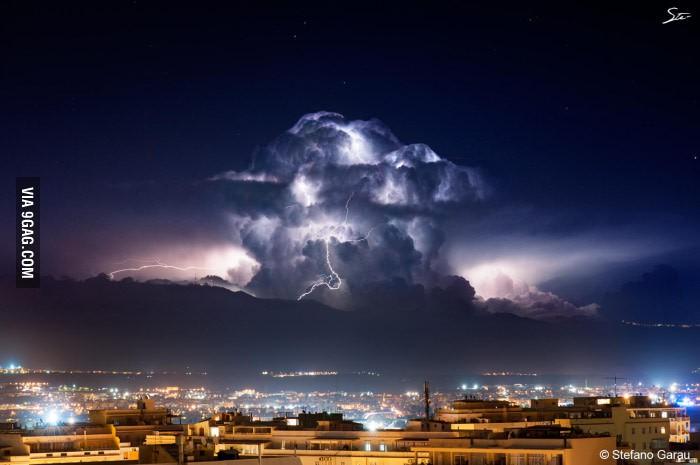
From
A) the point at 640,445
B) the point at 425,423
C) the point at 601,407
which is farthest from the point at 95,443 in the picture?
the point at 601,407

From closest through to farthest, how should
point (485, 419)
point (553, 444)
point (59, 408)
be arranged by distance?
point (553, 444) → point (485, 419) → point (59, 408)

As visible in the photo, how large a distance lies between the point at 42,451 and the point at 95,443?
180 inches

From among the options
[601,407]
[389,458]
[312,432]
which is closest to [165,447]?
[389,458]

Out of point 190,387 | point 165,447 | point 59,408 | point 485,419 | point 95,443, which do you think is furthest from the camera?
point 190,387

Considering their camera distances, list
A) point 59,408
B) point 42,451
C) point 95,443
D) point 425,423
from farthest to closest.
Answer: point 59,408
point 425,423
point 95,443
point 42,451

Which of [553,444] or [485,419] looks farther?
[485,419]

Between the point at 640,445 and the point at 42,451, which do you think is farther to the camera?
the point at 640,445

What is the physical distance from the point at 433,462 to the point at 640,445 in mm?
27959

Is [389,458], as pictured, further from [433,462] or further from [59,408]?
[59,408]

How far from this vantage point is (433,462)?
135 feet

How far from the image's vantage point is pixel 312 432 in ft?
172

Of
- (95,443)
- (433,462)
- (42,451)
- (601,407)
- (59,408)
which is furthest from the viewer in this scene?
(59,408)

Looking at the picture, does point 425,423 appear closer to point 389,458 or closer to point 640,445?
point 389,458

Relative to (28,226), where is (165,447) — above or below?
below
